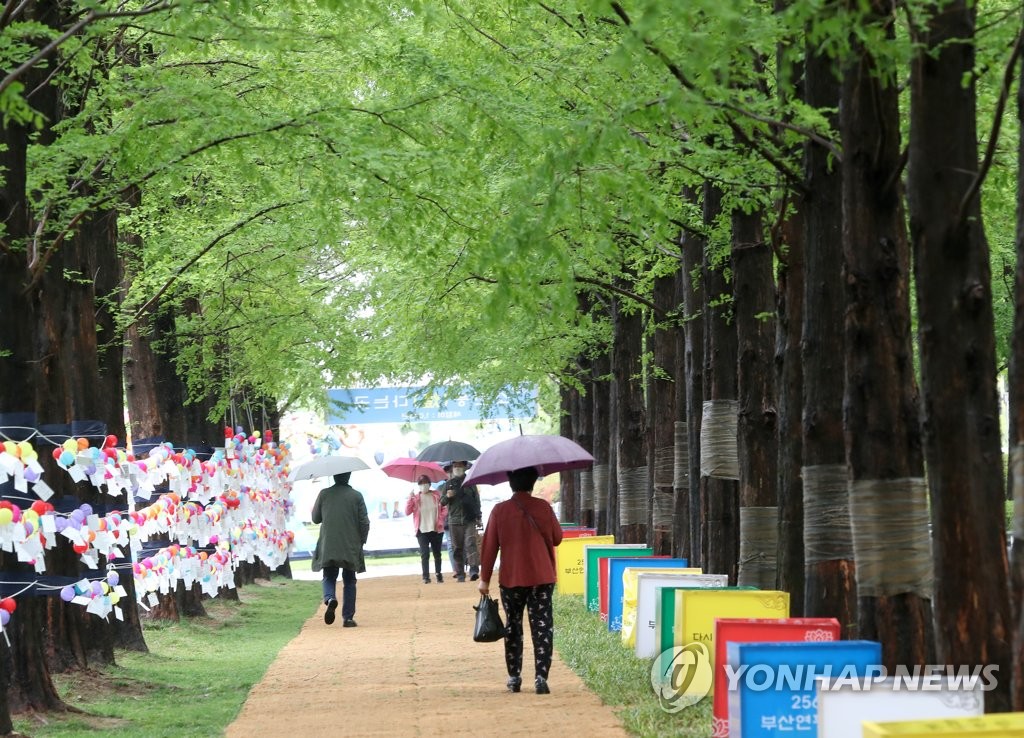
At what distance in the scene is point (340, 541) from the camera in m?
22.0

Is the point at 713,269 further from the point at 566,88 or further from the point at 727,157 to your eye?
the point at 727,157

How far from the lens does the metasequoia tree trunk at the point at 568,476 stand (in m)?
37.4

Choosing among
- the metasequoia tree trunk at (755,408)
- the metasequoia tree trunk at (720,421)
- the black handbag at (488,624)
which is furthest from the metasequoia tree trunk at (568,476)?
the black handbag at (488,624)

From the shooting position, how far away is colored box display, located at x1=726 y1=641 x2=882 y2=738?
759 cm

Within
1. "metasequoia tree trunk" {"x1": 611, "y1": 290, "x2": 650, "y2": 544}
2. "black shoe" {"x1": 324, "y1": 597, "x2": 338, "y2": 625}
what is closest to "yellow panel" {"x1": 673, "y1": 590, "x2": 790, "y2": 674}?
"black shoe" {"x1": 324, "y1": 597, "x2": 338, "y2": 625}

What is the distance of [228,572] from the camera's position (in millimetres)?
22219

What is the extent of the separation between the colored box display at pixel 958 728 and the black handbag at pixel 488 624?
25.0 ft

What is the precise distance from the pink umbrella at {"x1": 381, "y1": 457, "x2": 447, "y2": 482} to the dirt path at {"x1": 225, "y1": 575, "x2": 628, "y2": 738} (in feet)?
49.4

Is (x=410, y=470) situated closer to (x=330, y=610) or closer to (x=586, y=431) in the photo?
(x=586, y=431)

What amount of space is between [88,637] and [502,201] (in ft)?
21.1

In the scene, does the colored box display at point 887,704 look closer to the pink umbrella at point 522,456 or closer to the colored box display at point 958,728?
the colored box display at point 958,728

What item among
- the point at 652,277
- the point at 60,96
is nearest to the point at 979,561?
the point at 60,96

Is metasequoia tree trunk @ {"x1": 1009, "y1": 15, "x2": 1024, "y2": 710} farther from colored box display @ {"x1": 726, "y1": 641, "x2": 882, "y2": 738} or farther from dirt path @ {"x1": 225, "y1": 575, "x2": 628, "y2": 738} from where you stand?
dirt path @ {"x1": 225, "y1": 575, "x2": 628, "y2": 738}

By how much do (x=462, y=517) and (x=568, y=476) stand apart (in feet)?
28.4
